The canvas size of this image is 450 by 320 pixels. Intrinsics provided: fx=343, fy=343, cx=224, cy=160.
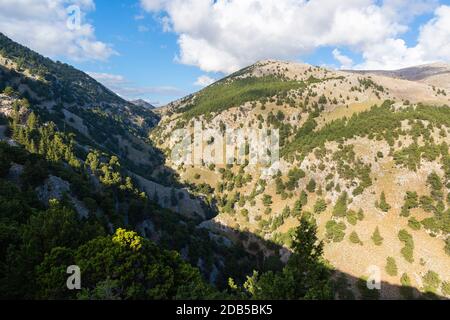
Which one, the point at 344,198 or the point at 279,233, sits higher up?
the point at 344,198

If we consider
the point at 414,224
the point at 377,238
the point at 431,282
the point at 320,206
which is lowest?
the point at 431,282

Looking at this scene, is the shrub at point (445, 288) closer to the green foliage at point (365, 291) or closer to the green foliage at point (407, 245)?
the green foliage at point (407, 245)

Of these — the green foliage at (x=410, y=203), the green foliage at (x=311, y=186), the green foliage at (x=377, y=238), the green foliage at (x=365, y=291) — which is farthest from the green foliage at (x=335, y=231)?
the green foliage at (x=311, y=186)

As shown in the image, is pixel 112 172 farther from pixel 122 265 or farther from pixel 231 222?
pixel 122 265

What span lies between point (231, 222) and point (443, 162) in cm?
9882

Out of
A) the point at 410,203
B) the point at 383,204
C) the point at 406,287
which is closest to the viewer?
the point at 406,287

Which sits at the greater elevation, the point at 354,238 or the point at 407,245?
the point at 354,238

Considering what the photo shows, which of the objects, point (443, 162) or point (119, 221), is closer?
point (119, 221)

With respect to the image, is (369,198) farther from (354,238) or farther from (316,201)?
(316,201)

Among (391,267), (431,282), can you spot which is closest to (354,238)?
(391,267)

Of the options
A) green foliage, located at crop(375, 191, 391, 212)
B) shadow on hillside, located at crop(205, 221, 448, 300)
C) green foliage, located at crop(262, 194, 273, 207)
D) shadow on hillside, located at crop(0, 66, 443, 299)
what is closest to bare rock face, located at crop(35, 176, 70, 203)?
shadow on hillside, located at crop(0, 66, 443, 299)

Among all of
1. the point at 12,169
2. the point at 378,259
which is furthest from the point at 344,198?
the point at 12,169

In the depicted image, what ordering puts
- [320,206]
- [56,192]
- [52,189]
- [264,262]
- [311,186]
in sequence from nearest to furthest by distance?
[52,189] < [56,192] < [264,262] < [320,206] < [311,186]

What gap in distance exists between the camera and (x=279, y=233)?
151625mm
